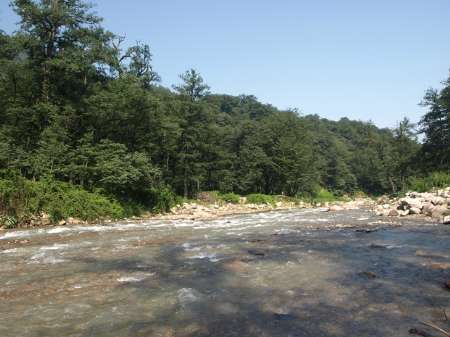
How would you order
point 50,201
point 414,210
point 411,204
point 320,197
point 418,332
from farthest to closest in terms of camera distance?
point 320,197
point 50,201
point 411,204
point 414,210
point 418,332

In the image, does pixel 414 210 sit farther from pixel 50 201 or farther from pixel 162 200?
pixel 50 201

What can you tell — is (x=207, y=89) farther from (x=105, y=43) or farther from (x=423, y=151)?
(x=423, y=151)

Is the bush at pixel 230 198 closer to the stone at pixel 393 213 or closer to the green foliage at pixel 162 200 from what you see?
the green foliage at pixel 162 200

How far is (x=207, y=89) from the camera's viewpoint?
135 ft

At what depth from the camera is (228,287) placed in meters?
6.57

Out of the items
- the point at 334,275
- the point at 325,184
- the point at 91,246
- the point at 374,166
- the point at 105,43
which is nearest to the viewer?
the point at 334,275

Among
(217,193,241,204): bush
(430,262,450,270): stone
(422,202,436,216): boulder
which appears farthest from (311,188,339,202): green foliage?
(430,262,450,270): stone

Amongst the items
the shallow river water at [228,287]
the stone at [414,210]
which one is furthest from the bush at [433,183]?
the shallow river water at [228,287]

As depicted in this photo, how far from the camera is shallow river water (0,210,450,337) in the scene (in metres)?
4.77

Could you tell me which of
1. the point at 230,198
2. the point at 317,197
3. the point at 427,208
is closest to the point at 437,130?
the point at 317,197

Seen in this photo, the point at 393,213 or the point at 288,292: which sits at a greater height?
the point at 288,292

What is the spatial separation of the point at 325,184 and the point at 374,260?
86416mm

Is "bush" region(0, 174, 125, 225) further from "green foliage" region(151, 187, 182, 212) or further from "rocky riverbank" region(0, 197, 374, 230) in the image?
"green foliage" region(151, 187, 182, 212)

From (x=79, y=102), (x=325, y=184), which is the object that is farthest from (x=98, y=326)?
(x=325, y=184)
